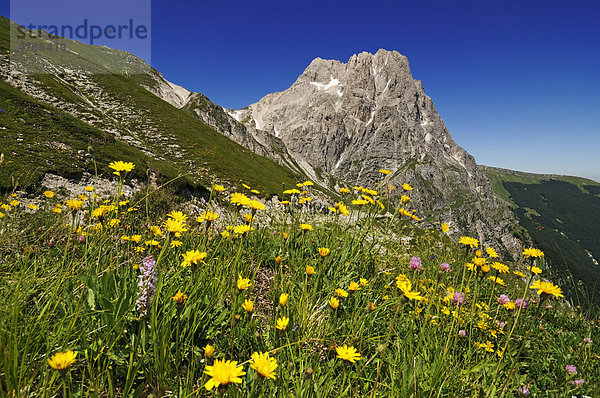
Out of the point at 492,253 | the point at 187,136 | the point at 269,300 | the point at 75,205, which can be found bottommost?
the point at 269,300

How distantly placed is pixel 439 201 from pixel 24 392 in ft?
633

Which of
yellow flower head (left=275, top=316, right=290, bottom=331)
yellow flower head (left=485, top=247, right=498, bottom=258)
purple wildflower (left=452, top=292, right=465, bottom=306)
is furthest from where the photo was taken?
yellow flower head (left=485, top=247, right=498, bottom=258)

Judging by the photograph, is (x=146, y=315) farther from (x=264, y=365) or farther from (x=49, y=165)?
(x=49, y=165)

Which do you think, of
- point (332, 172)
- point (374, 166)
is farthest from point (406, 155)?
point (332, 172)

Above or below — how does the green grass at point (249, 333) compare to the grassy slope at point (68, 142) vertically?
below

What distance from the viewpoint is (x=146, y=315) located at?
1948 millimetres

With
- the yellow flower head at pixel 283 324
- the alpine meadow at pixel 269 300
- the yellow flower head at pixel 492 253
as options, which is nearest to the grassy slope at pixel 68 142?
the alpine meadow at pixel 269 300

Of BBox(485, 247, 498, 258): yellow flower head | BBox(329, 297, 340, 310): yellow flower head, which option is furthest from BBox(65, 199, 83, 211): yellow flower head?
BBox(485, 247, 498, 258): yellow flower head

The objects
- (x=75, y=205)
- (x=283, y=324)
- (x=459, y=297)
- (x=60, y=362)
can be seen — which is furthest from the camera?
(x=75, y=205)

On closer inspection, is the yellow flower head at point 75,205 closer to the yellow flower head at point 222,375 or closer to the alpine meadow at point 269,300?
the alpine meadow at point 269,300

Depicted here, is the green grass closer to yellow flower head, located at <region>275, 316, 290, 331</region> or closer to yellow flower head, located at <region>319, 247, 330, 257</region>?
yellow flower head, located at <region>275, 316, 290, 331</region>

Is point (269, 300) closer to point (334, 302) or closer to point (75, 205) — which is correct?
A: point (334, 302)

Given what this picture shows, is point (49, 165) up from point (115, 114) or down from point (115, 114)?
down

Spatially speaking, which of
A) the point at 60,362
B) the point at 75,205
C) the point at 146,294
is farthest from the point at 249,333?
the point at 75,205
